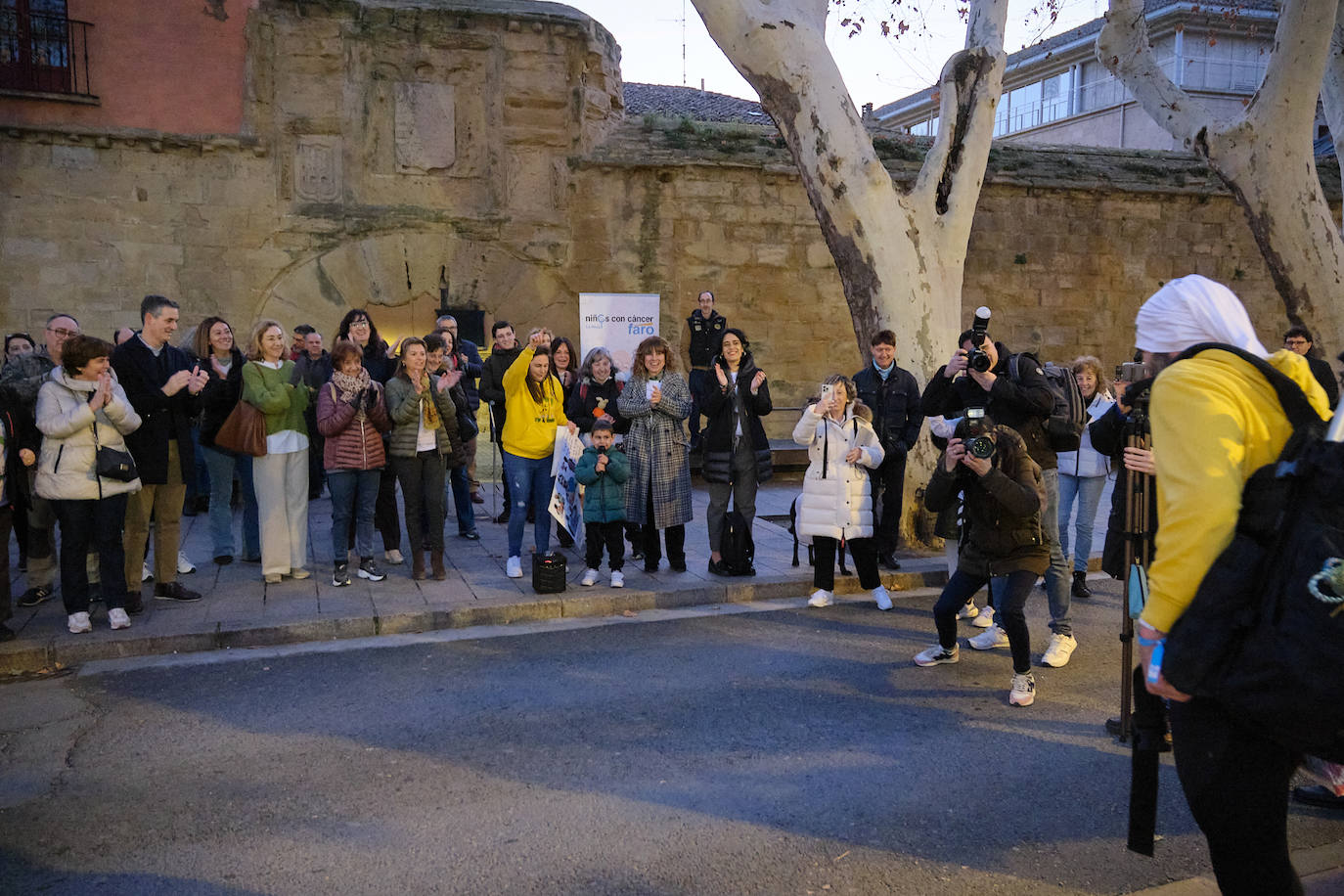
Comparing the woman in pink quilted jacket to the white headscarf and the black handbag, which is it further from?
the white headscarf

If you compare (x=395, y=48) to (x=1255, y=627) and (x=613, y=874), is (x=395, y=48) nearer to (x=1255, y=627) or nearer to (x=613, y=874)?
(x=613, y=874)

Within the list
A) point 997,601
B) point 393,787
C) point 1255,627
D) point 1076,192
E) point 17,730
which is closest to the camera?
point 1255,627

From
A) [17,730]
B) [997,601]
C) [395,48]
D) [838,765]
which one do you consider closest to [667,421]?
[997,601]

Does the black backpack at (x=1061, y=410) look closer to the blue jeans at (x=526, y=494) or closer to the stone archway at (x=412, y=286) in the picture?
the blue jeans at (x=526, y=494)

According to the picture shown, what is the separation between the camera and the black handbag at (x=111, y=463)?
6046mm

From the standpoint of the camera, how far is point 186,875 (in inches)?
136

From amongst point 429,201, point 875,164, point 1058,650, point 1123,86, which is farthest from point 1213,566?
point 1123,86

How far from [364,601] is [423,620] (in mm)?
561

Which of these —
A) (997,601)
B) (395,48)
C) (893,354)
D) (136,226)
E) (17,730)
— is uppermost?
(395,48)

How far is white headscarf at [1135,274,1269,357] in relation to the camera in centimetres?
243

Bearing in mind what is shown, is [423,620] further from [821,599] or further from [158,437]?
[821,599]

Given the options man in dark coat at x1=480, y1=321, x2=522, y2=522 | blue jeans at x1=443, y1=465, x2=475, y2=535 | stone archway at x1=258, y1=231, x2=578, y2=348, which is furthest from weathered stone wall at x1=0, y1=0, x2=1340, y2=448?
blue jeans at x1=443, y1=465, x2=475, y2=535

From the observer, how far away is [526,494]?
7.89 meters

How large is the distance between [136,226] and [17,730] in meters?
9.20
